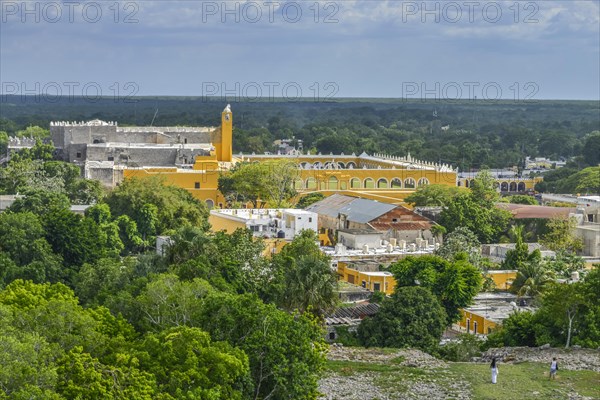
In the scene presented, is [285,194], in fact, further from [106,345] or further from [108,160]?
[106,345]

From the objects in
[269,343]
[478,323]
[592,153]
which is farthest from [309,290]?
[592,153]

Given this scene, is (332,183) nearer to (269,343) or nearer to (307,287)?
(307,287)

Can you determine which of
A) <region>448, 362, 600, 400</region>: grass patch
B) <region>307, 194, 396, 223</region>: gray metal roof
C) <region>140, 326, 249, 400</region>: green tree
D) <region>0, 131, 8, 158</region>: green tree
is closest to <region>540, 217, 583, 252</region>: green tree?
<region>307, 194, 396, 223</region>: gray metal roof

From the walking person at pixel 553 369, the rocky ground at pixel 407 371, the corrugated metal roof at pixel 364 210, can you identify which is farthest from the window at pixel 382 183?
the walking person at pixel 553 369

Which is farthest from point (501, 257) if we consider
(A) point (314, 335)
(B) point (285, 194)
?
(A) point (314, 335)

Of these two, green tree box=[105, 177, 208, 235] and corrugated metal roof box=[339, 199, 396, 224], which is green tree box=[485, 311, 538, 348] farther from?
corrugated metal roof box=[339, 199, 396, 224]
